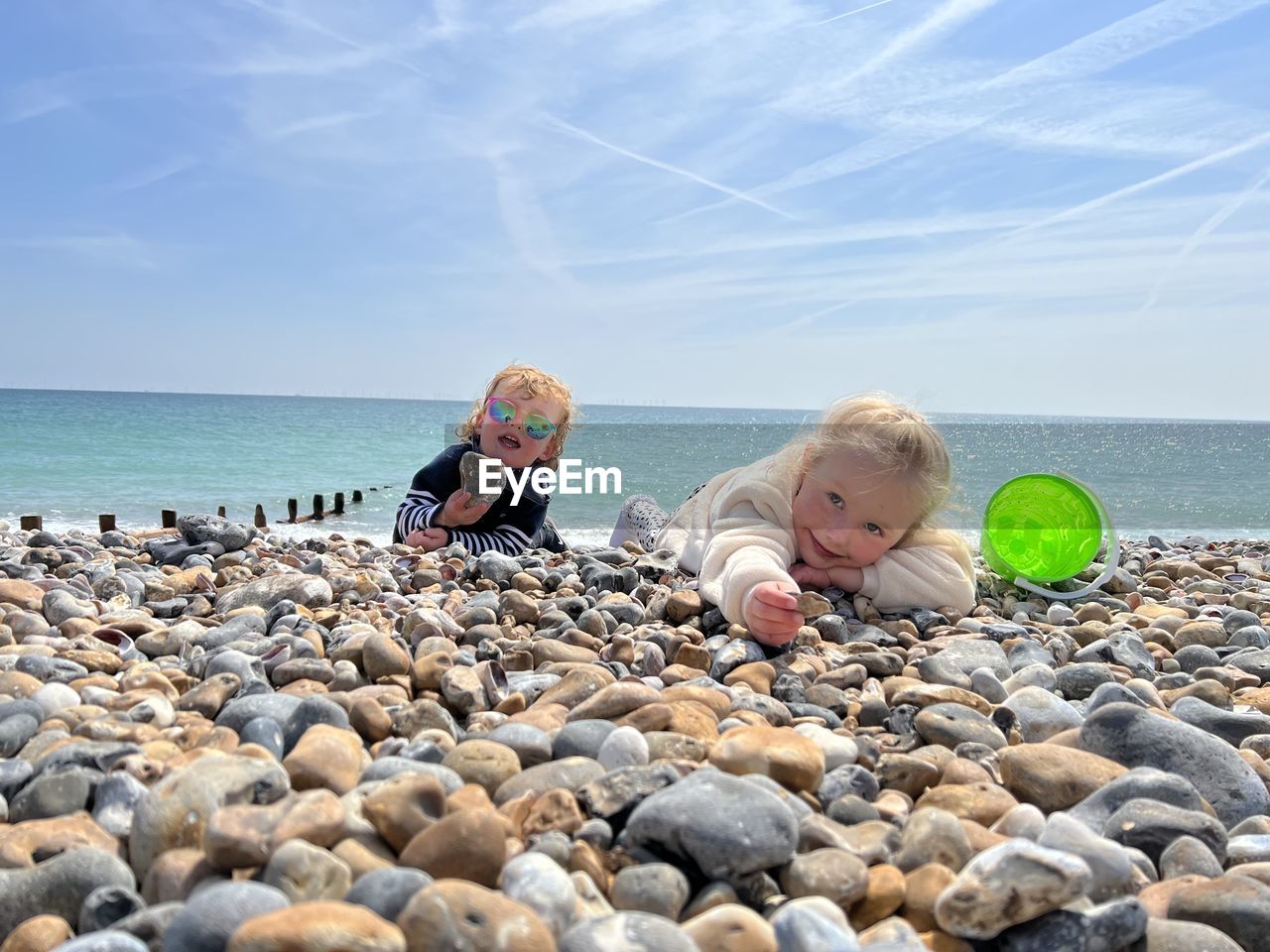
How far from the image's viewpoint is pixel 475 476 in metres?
5.29

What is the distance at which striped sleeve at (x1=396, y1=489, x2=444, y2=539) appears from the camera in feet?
17.5

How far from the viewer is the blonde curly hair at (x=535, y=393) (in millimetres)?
5391

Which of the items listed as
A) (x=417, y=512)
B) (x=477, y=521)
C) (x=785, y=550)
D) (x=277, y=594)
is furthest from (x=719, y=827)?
(x=417, y=512)

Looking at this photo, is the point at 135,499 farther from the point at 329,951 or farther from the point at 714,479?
the point at 329,951

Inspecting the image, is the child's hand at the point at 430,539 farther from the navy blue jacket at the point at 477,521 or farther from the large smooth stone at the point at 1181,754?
the large smooth stone at the point at 1181,754

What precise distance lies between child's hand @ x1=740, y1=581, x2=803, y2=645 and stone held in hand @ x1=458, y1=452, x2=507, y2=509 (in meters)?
2.79

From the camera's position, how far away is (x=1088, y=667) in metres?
2.47

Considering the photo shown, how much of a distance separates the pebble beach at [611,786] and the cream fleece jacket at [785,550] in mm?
334

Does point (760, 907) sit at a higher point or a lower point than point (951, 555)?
lower

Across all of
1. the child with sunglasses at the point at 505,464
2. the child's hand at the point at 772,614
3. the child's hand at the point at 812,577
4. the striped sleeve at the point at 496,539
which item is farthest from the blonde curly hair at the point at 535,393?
the child's hand at the point at 772,614

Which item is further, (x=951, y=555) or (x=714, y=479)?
(x=714, y=479)

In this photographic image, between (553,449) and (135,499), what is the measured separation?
1182 cm

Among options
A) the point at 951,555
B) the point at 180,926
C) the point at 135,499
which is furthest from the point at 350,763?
the point at 135,499

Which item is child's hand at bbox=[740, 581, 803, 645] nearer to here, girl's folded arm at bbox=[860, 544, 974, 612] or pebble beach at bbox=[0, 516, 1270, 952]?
pebble beach at bbox=[0, 516, 1270, 952]
